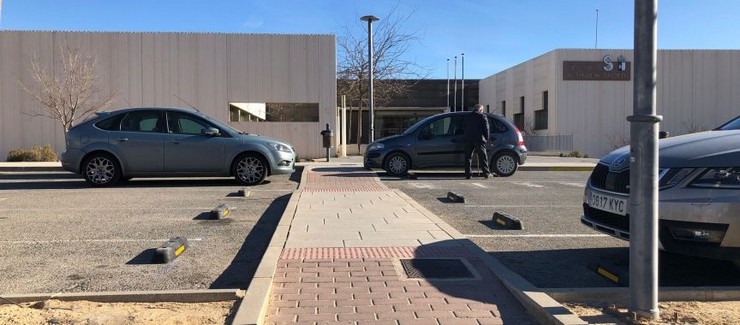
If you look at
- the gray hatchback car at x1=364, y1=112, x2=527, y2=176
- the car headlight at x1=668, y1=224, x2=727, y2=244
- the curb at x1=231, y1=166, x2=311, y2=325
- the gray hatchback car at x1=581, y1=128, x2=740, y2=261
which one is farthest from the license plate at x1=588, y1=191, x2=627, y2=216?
the gray hatchback car at x1=364, y1=112, x2=527, y2=176

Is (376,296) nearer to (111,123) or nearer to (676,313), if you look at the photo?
(676,313)

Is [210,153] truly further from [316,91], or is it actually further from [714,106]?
[714,106]

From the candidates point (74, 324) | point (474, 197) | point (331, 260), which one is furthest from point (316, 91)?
point (74, 324)

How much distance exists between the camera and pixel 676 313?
12.2ft

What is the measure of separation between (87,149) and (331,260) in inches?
323

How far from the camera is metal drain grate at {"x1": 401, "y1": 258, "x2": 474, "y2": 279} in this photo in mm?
4652

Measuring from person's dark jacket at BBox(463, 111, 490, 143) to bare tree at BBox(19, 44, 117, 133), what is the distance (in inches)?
557

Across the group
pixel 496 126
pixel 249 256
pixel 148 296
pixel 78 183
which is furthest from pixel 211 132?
pixel 148 296

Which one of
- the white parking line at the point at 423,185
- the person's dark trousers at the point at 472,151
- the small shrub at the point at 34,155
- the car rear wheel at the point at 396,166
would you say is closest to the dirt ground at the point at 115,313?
the white parking line at the point at 423,185

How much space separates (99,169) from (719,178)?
10734 mm

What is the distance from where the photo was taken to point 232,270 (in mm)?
5004

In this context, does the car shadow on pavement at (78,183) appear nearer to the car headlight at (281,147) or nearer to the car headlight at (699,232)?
the car headlight at (281,147)

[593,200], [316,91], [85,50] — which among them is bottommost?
[593,200]

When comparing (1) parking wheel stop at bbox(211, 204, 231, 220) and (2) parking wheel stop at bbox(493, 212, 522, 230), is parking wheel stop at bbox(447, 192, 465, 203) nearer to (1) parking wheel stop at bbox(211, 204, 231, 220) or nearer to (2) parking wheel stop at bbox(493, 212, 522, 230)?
(2) parking wheel stop at bbox(493, 212, 522, 230)
